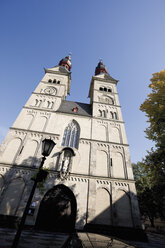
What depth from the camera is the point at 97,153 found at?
13.8 metres

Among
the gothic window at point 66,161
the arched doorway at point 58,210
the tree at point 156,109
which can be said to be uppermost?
the tree at point 156,109

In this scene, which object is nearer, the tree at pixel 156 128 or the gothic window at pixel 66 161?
the tree at pixel 156 128

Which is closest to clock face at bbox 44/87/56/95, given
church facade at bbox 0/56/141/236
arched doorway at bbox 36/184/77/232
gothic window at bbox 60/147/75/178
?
church facade at bbox 0/56/141/236

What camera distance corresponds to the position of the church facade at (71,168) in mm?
10109

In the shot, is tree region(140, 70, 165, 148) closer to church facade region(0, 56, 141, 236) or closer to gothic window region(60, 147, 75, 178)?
church facade region(0, 56, 141, 236)

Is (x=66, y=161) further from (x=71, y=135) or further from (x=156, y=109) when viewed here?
(x=156, y=109)

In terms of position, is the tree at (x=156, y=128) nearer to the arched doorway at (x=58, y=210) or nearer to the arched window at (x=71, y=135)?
the arched doorway at (x=58, y=210)

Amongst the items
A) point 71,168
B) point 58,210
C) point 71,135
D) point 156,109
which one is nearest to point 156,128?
point 156,109

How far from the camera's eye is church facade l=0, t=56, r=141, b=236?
1011 cm

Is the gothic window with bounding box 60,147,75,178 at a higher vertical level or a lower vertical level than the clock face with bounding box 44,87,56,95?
lower

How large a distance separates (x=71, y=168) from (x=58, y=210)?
3.67 m

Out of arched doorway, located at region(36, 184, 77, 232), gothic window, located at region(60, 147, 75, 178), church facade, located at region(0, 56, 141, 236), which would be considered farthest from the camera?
gothic window, located at region(60, 147, 75, 178)

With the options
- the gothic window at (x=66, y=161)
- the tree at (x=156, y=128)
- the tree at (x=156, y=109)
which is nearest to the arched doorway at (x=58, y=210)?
the gothic window at (x=66, y=161)

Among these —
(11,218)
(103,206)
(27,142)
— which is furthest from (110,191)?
(27,142)
